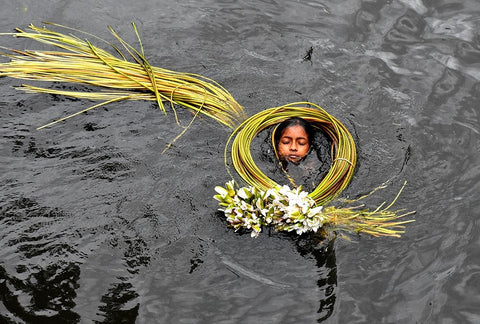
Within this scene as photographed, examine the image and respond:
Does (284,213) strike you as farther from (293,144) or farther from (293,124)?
(293,124)

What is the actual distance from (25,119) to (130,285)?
8.59 ft

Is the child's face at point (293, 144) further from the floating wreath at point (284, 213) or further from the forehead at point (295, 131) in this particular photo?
the floating wreath at point (284, 213)

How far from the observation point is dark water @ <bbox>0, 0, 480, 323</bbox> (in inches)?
209

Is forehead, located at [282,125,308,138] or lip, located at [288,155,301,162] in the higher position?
forehead, located at [282,125,308,138]

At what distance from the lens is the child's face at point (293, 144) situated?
22.1 ft

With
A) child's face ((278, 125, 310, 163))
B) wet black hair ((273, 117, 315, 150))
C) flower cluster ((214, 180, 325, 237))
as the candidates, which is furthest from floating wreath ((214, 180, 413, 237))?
wet black hair ((273, 117, 315, 150))

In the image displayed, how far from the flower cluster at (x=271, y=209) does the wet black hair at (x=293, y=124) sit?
4.41 ft

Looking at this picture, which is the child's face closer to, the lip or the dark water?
the lip

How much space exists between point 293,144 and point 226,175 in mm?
846

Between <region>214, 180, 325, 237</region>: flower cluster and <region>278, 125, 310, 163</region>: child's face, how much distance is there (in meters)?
1.21

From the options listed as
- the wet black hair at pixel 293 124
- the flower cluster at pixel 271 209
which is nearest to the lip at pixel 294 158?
the wet black hair at pixel 293 124

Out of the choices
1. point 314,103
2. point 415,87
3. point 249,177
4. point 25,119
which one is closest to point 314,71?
point 314,103

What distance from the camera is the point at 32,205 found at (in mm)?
5848

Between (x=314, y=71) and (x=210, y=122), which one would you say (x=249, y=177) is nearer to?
(x=210, y=122)
